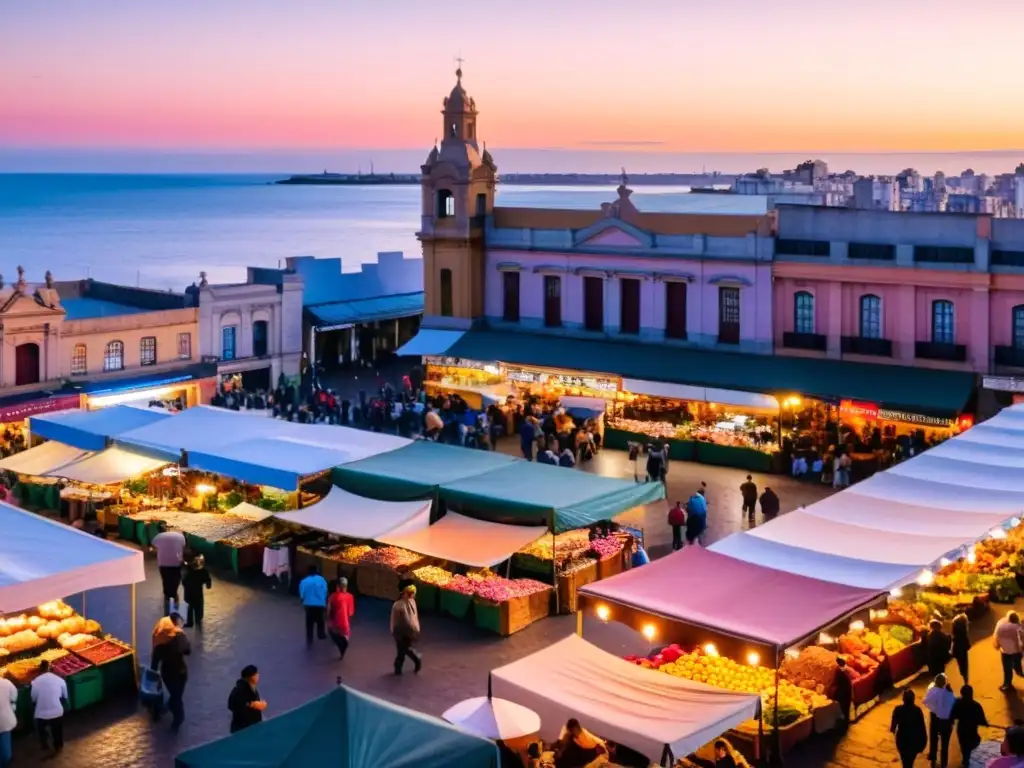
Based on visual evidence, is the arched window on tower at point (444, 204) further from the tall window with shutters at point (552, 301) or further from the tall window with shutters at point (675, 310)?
Answer: the tall window with shutters at point (675, 310)

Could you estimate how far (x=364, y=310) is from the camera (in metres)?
50.0

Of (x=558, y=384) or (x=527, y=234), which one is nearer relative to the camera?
(x=558, y=384)

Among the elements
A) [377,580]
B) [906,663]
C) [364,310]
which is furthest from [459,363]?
[906,663]

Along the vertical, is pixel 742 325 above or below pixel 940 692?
above

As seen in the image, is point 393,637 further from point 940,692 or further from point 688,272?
point 688,272

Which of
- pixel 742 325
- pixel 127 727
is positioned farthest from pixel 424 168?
pixel 127 727

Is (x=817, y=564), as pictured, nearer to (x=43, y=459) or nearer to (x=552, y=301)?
(x=43, y=459)

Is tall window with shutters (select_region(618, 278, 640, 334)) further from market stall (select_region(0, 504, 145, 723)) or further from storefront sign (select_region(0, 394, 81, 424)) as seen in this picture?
market stall (select_region(0, 504, 145, 723))

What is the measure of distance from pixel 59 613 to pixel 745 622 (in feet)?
33.4

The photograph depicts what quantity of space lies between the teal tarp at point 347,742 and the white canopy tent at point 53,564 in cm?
526

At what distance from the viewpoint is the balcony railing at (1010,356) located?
32000 millimetres

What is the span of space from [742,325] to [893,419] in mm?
5847

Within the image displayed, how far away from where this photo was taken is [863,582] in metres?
16.3

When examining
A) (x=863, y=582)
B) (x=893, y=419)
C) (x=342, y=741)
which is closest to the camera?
(x=342, y=741)
